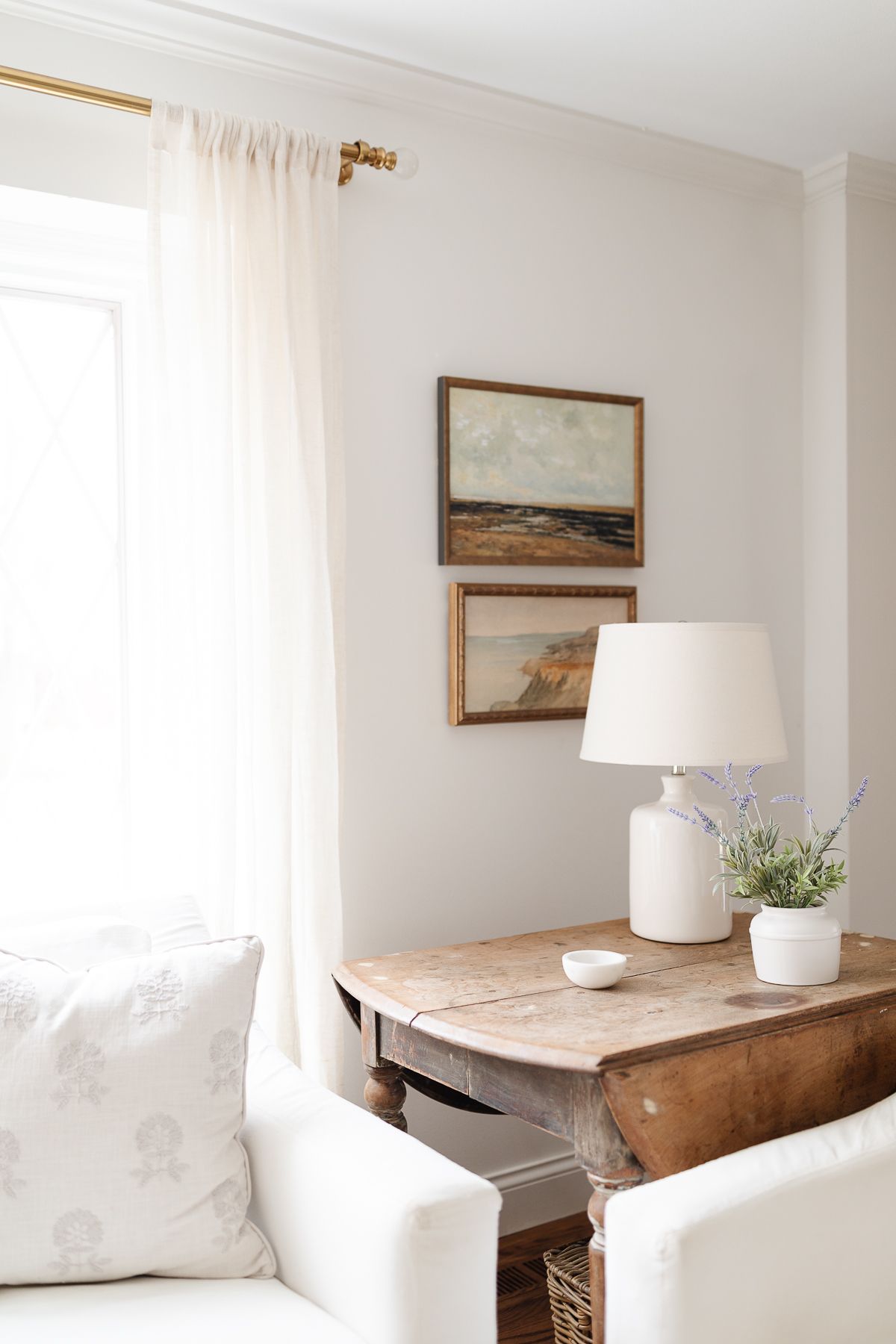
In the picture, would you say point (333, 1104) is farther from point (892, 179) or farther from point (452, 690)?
point (892, 179)

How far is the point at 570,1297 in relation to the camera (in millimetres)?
1995

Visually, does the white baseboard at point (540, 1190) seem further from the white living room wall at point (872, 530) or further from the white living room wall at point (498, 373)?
the white living room wall at point (872, 530)

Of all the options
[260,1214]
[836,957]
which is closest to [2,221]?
[260,1214]

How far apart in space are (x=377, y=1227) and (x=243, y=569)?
4.05 feet

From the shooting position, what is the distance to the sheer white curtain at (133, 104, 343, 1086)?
2193mm

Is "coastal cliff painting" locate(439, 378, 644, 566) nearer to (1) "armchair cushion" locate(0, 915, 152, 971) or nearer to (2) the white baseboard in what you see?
(1) "armchair cushion" locate(0, 915, 152, 971)

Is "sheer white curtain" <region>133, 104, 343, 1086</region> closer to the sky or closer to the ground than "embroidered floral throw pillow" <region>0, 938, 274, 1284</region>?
closer to the sky

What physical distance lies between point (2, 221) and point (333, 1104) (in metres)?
1.78

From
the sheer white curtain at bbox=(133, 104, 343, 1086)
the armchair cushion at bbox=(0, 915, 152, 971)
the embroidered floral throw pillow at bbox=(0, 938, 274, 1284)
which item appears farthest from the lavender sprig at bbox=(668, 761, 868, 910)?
the armchair cushion at bbox=(0, 915, 152, 971)

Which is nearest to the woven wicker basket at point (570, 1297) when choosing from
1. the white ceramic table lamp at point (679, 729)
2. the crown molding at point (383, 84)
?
the white ceramic table lamp at point (679, 729)

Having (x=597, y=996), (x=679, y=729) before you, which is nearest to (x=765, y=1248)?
(x=597, y=996)

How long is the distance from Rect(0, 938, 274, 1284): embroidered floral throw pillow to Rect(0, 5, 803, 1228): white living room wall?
868 mm

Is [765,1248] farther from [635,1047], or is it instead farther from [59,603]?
[59,603]

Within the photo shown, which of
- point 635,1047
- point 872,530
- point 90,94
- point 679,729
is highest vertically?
point 90,94
